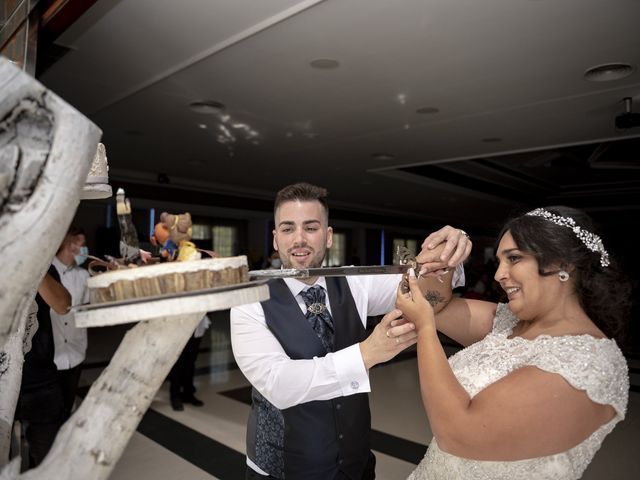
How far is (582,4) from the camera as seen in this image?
340cm

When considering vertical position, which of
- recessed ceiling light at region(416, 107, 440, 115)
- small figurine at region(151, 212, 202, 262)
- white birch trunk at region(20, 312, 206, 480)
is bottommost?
white birch trunk at region(20, 312, 206, 480)

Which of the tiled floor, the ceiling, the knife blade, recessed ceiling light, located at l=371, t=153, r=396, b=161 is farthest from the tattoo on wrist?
recessed ceiling light, located at l=371, t=153, r=396, b=161

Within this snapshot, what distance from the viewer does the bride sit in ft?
4.00

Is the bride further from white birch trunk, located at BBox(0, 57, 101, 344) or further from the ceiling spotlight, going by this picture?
the ceiling spotlight

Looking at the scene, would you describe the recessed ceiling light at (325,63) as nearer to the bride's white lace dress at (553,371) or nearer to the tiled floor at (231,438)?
the tiled floor at (231,438)

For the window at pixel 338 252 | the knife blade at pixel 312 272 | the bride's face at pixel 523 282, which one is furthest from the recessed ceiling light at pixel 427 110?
the window at pixel 338 252

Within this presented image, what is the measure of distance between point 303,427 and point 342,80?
3.97m

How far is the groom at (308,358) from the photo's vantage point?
4.76 feet

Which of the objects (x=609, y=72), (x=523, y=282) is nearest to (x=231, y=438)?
(x=523, y=282)

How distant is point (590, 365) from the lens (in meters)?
1.28

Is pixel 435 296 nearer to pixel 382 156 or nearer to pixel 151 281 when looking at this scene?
pixel 151 281

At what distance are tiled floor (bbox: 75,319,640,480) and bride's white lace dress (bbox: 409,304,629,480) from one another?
6.53ft

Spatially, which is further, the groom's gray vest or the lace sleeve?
the groom's gray vest

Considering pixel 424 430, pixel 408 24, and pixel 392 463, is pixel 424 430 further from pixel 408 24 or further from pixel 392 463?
pixel 408 24
